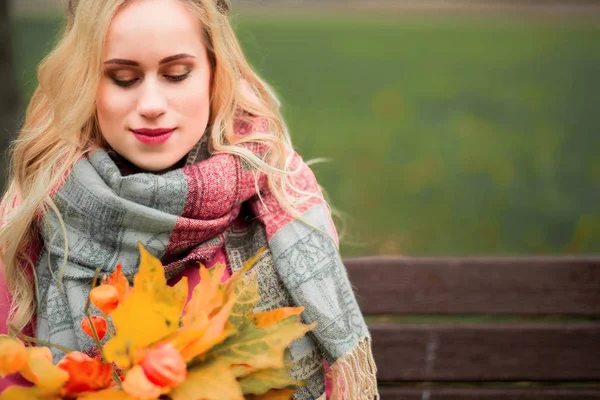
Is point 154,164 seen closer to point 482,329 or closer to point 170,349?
point 170,349

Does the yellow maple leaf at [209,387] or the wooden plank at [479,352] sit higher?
the yellow maple leaf at [209,387]

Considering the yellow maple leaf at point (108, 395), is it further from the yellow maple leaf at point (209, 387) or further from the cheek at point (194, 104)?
the cheek at point (194, 104)

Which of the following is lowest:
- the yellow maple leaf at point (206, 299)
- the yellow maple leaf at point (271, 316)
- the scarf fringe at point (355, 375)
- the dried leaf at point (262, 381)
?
the scarf fringe at point (355, 375)

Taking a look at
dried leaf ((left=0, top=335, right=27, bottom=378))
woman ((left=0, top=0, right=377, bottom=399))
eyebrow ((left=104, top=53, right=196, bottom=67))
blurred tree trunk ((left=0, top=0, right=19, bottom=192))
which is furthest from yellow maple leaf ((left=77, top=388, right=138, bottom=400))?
blurred tree trunk ((left=0, top=0, right=19, bottom=192))

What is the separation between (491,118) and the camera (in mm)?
6996

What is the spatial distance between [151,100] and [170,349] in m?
0.72

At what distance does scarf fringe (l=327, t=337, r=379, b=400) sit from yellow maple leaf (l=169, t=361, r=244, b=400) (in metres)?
0.62

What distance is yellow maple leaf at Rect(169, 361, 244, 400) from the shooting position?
1.39 m

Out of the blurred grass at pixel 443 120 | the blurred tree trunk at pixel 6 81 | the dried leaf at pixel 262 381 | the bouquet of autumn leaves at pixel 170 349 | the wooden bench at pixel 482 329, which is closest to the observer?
the bouquet of autumn leaves at pixel 170 349

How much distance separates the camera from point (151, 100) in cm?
186

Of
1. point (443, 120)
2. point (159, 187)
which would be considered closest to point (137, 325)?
point (159, 187)

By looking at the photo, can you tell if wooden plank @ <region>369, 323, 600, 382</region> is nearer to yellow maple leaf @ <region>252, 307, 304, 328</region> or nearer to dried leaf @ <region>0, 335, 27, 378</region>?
yellow maple leaf @ <region>252, 307, 304, 328</region>

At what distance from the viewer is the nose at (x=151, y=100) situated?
186 centimetres

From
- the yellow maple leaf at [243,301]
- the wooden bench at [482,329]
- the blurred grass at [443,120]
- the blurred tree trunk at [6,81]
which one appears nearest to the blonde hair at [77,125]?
the yellow maple leaf at [243,301]
